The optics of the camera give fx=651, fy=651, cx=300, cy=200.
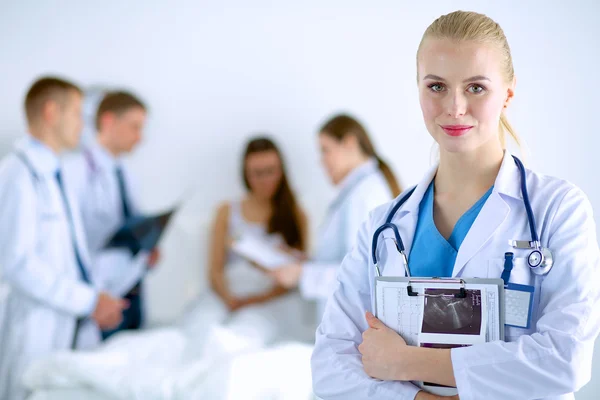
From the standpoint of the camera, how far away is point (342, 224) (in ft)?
9.63

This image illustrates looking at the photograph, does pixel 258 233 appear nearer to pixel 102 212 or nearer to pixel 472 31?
pixel 102 212

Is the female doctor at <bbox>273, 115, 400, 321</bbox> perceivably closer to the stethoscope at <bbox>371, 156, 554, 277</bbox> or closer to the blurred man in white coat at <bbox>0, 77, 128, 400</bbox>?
the blurred man in white coat at <bbox>0, 77, 128, 400</bbox>

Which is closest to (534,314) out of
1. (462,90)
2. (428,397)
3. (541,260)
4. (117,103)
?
(541,260)

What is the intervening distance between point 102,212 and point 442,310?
2563 millimetres

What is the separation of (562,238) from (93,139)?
2800mm

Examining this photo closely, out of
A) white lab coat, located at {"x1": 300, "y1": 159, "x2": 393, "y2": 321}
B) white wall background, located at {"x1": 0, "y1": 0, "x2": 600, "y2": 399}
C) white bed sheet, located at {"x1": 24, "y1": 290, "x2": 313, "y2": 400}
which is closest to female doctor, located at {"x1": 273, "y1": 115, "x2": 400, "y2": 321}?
white lab coat, located at {"x1": 300, "y1": 159, "x2": 393, "y2": 321}

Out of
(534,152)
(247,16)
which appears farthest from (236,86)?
(534,152)

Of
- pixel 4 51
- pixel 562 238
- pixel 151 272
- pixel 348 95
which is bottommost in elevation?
pixel 151 272

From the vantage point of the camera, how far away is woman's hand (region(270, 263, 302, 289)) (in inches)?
120

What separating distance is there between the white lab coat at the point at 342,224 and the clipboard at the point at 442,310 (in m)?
1.67

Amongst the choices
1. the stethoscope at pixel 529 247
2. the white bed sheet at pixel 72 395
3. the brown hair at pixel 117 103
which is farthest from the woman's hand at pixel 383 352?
the brown hair at pixel 117 103

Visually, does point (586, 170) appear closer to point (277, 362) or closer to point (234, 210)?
point (277, 362)

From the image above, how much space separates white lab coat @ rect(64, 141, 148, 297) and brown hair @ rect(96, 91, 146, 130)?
0.58 ft

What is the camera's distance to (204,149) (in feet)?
11.3
